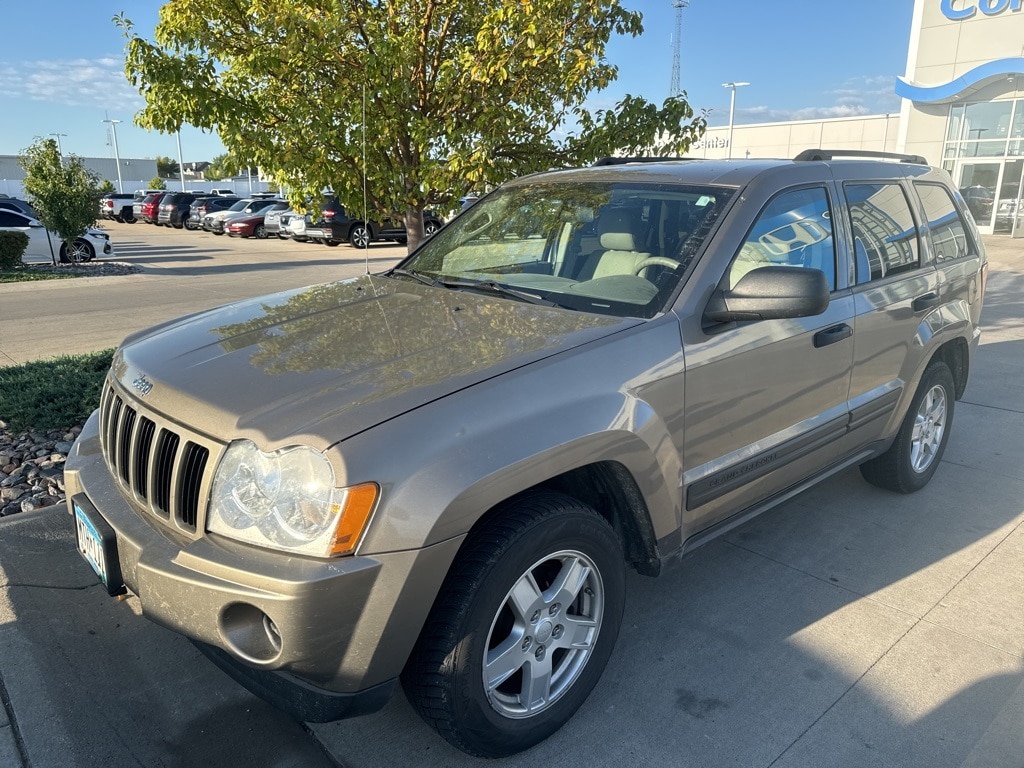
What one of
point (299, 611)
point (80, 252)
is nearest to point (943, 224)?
point (299, 611)

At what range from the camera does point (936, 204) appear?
14.3ft

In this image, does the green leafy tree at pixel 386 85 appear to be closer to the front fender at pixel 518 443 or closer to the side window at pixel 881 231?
the side window at pixel 881 231

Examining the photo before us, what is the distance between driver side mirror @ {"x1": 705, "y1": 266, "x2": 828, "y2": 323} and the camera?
2666 millimetres

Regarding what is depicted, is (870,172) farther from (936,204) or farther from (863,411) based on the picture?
(863,411)

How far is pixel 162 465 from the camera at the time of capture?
230 cm

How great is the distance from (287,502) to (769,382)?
6.23ft

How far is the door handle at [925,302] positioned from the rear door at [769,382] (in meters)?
0.70

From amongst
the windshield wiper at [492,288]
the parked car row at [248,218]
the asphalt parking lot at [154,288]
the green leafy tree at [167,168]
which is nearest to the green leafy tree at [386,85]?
the asphalt parking lot at [154,288]

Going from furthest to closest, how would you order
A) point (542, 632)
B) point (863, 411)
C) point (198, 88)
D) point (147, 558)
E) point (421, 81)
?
point (421, 81) < point (198, 88) < point (863, 411) < point (542, 632) < point (147, 558)

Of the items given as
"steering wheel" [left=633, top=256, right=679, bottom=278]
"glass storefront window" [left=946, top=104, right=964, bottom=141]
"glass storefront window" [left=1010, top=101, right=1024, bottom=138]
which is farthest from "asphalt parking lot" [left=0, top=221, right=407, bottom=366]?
"glass storefront window" [left=1010, top=101, right=1024, bottom=138]

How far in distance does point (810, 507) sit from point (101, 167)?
93.7 metres

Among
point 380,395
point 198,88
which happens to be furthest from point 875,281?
point 198,88

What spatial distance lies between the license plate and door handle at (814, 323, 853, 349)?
270 centimetres

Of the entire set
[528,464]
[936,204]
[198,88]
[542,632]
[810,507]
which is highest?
[198,88]
